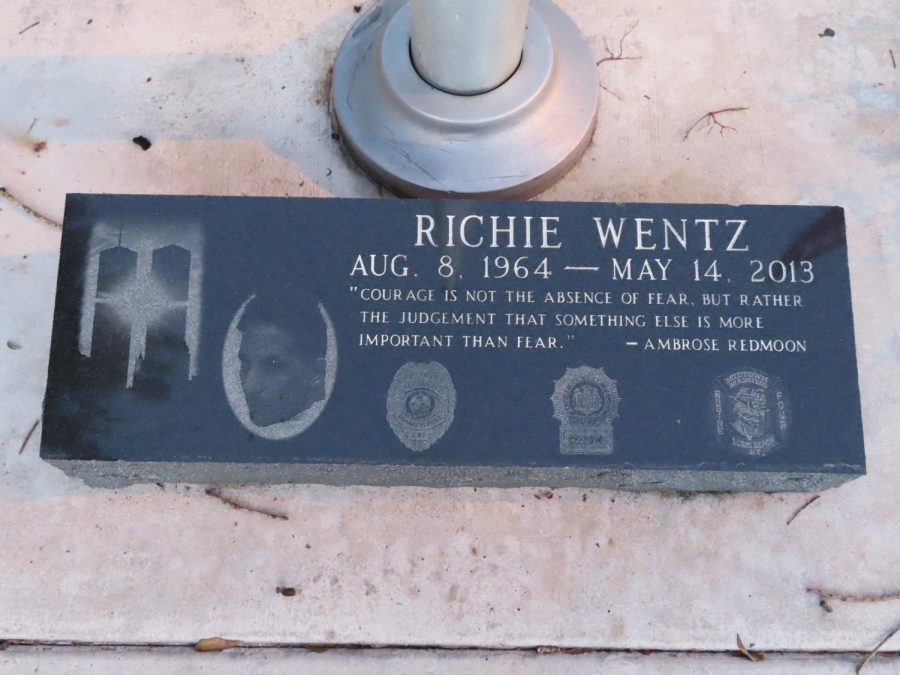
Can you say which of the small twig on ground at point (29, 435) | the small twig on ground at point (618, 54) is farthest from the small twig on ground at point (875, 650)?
the small twig on ground at point (29, 435)

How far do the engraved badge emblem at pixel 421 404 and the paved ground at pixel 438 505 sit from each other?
1.29ft

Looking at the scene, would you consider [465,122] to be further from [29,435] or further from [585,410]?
[29,435]

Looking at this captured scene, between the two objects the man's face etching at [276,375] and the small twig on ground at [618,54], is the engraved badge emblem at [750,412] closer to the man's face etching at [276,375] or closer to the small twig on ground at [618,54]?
the man's face etching at [276,375]

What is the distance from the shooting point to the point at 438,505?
2.43 m

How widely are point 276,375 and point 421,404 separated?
0.38 m

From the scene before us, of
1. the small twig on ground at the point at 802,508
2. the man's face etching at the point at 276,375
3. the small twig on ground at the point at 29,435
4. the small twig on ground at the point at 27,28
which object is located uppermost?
the small twig on ground at the point at 27,28

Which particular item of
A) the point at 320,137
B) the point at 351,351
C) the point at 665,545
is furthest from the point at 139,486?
the point at 665,545

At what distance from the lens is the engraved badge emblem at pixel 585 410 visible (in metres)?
2.09

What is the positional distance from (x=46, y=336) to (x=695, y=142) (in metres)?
2.14

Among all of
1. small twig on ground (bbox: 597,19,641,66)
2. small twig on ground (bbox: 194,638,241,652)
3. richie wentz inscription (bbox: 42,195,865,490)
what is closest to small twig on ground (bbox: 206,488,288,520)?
richie wentz inscription (bbox: 42,195,865,490)

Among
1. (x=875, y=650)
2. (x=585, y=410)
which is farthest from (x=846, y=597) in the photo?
(x=585, y=410)

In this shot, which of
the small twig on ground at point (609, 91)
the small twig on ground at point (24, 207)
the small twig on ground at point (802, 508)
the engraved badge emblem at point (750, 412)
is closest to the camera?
the engraved badge emblem at point (750, 412)

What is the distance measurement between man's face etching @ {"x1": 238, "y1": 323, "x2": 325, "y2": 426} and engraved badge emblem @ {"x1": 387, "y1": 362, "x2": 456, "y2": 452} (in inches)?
7.6

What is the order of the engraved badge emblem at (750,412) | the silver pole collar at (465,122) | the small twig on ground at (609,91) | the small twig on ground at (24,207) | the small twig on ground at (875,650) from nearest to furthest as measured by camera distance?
the engraved badge emblem at (750,412) → the small twig on ground at (875,650) → the silver pole collar at (465,122) → the small twig on ground at (24,207) → the small twig on ground at (609,91)
